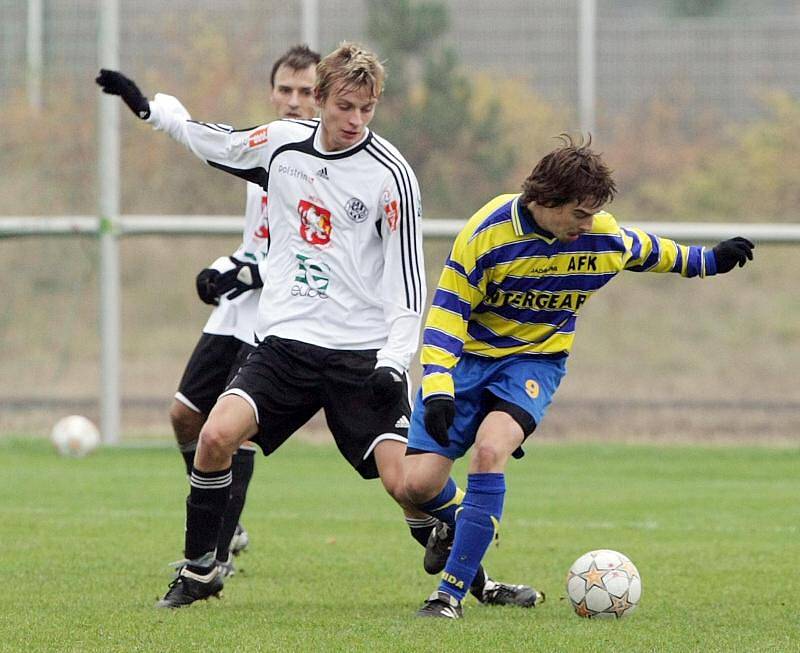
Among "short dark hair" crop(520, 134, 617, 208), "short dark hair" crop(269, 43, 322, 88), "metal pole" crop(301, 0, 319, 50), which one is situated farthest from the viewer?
"metal pole" crop(301, 0, 319, 50)

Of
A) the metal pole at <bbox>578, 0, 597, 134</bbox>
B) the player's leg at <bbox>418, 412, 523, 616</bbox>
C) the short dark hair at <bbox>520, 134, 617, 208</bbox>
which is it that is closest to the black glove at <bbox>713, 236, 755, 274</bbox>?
the short dark hair at <bbox>520, 134, 617, 208</bbox>

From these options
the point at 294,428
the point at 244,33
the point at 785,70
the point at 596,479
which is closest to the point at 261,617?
the point at 294,428

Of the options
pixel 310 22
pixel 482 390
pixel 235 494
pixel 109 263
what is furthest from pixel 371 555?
pixel 310 22

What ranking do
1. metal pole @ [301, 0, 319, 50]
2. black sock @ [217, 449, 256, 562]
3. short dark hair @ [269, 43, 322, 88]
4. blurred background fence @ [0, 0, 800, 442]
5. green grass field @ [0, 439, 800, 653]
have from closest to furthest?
1. green grass field @ [0, 439, 800, 653]
2. black sock @ [217, 449, 256, 562]
3. short dark hair @ [269, 43, 322, 88]
4. blurred background fence @ [0, 0, 800, 442]
5. metal pole @ [301, 0, 319, 50]

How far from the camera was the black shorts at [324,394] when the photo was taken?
220 inches

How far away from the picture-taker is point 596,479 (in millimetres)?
11117

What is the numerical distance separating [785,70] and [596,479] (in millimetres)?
5553

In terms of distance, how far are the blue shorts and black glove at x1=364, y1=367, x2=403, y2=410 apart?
0.31 feet

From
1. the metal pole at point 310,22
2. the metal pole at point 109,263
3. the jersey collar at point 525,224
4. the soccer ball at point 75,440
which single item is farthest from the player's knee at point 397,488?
the metal pole at point 310,22

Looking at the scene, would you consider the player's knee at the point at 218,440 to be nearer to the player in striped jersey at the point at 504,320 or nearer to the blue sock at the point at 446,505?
the player in striped jersey at the point at 504,320

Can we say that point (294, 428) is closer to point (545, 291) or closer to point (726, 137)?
point (545, 291)

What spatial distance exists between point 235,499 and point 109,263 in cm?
694

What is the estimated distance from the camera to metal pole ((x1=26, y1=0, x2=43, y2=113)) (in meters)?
14.3

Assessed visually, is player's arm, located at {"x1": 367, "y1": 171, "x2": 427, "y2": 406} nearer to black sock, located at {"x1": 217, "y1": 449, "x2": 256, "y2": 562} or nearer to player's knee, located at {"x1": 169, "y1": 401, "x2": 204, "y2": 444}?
black sock, located at {"x1": 217, "y1": 449, "x2": 256, "y2": 562}
